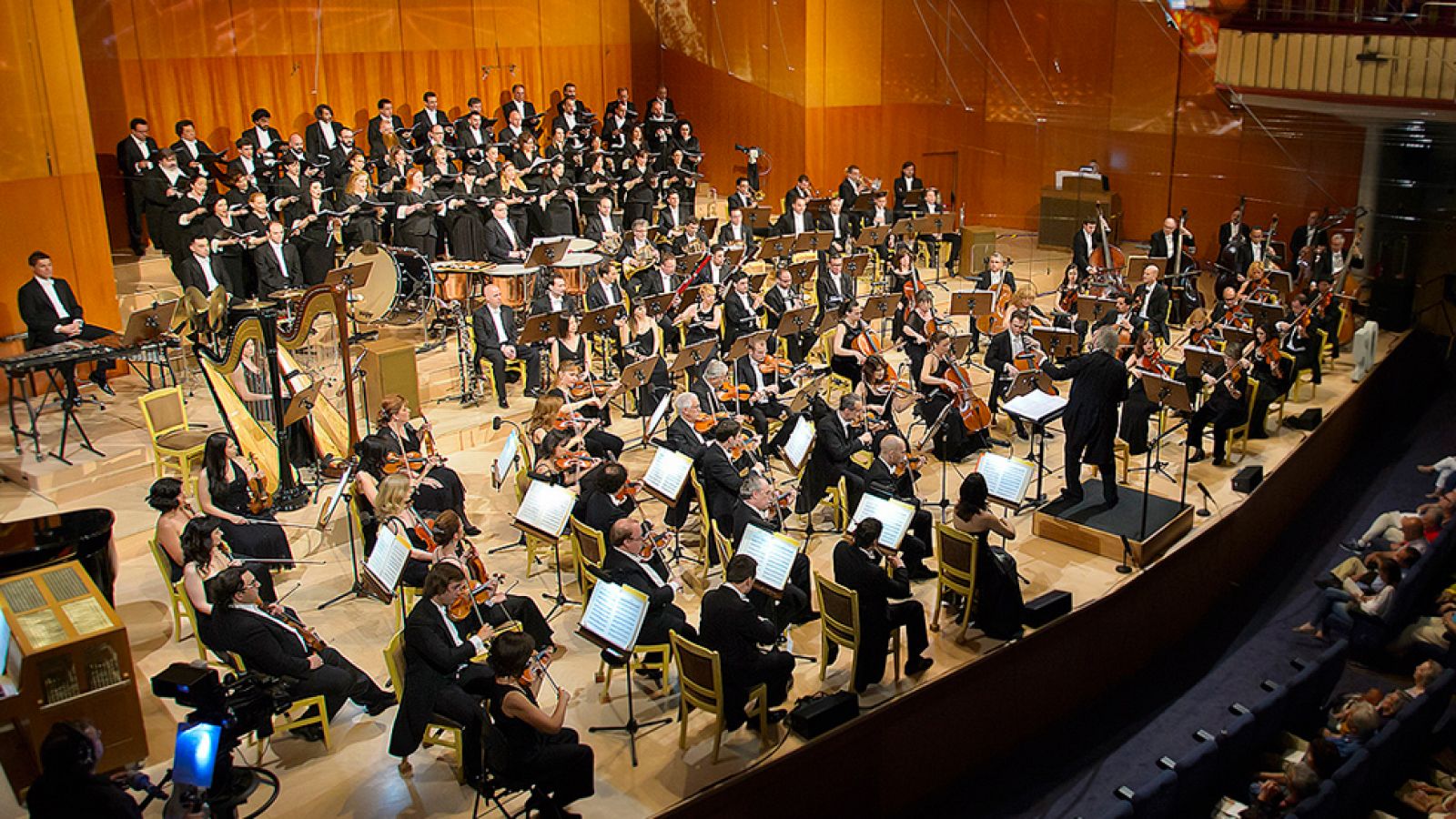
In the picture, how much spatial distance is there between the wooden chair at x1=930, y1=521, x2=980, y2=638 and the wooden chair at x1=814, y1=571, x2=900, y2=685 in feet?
2.08

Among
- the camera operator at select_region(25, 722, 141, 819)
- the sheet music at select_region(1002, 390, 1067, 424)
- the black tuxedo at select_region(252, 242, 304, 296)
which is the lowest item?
the camera operator at select_region(25, 722, 141, 819)

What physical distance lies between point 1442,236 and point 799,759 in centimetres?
1268

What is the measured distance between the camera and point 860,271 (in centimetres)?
1246

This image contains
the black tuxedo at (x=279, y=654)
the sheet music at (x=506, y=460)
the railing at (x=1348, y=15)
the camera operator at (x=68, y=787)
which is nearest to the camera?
the camera operator at (x=68, y=787)

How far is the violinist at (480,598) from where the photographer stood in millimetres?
6342

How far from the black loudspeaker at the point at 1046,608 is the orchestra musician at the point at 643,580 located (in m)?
2.16

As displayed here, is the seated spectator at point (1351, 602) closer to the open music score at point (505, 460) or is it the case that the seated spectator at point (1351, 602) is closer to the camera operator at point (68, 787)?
the open music score at point (505, 460)

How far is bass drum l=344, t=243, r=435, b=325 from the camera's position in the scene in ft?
37.9

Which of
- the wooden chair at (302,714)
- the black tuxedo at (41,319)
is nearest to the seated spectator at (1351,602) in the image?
the wooden chair at (302,714)

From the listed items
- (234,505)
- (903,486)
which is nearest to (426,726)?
(234,505)

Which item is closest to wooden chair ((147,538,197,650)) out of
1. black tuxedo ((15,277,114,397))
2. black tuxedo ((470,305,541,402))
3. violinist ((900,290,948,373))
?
black tuxedo ((15,277,114,397))

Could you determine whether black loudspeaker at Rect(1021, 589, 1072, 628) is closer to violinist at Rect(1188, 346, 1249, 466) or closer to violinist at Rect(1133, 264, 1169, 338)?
violinist at Rect(1188, 346, 1249, 466)

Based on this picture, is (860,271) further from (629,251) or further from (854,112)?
(854,112)

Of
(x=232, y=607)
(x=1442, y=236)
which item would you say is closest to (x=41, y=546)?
(x=232, y=607)
